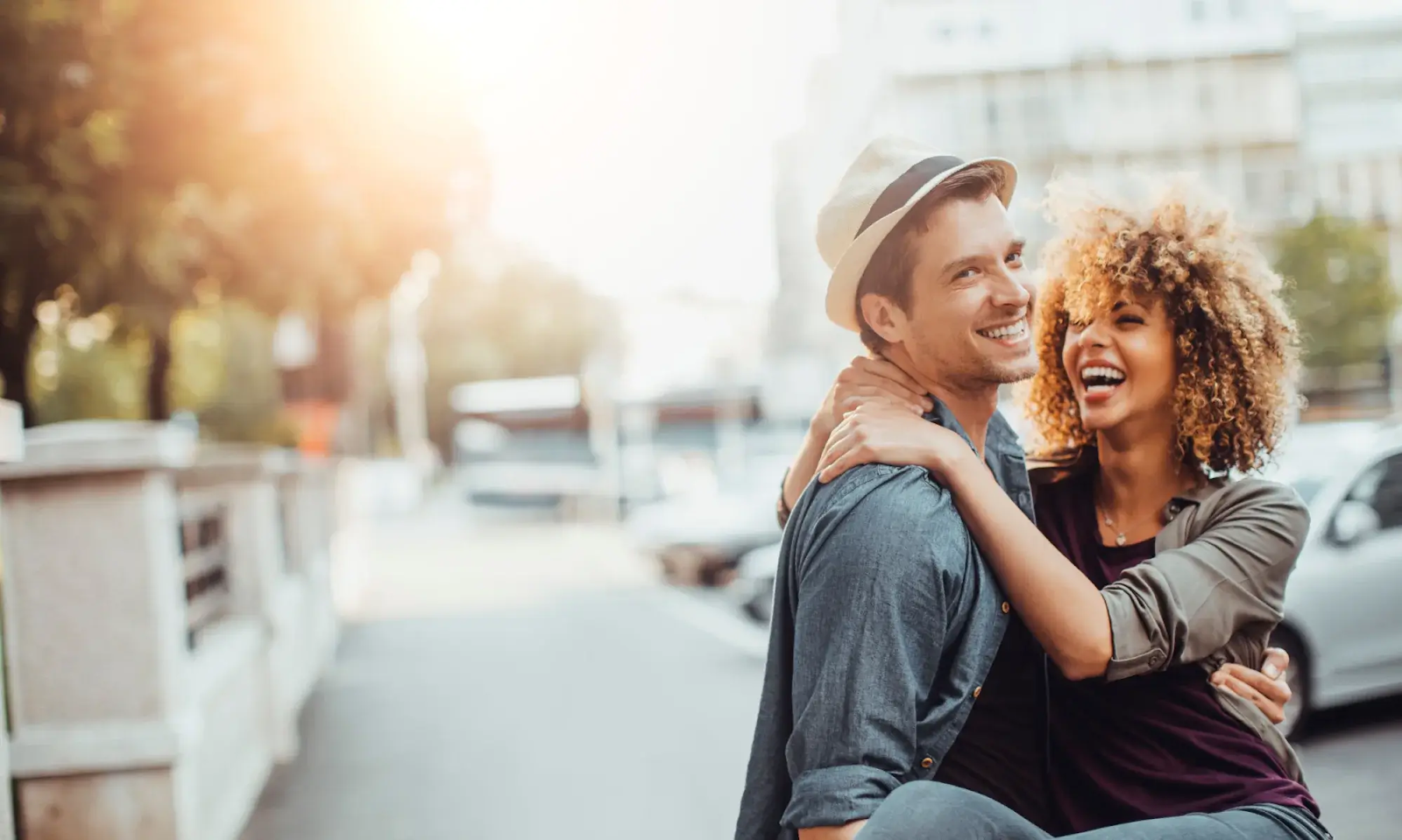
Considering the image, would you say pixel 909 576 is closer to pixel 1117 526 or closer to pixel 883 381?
pixel 883 381

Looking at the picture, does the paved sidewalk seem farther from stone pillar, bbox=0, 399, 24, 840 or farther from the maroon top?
the maroon top

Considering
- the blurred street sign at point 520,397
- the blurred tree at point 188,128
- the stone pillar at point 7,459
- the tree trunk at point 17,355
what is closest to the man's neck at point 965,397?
the stone pillar at point 7,459

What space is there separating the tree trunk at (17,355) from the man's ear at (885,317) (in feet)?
23.8

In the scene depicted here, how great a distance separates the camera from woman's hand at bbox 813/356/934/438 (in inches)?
83.0

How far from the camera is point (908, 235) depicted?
2092 millimetres

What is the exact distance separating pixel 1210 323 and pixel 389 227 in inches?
330

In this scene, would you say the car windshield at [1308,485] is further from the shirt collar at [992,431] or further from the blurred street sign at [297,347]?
the blurred street sign at [297,347]

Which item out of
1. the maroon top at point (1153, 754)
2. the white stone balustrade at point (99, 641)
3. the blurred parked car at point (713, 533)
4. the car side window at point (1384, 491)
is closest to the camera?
the maroon top at point (1153, 754)

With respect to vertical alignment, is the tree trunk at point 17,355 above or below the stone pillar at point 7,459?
above

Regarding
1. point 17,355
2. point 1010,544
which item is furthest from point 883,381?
point 17,355

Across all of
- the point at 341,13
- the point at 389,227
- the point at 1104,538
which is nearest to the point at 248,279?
the point at 389,227

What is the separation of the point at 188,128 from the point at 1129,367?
6279 millimetres

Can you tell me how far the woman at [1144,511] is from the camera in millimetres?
1940

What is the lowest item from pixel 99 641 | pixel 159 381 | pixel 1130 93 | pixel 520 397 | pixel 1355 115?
pixel 520 397
